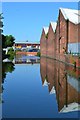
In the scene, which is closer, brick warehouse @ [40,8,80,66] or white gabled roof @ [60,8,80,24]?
brick warehouse @ [40,8,80,66]

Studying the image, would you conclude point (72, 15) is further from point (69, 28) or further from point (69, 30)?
point (69, 30)

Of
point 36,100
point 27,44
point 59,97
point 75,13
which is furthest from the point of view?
point 27,44

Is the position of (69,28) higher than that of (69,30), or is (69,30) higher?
(69,28)

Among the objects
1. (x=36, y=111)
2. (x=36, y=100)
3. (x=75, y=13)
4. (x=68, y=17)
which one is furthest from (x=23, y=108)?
(x=75, y=13)

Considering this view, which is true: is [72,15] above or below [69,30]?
above

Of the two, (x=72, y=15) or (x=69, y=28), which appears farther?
(x=72, y=15)

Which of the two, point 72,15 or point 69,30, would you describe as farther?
point 72,15

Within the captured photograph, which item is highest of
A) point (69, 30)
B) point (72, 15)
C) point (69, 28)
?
point (72, 15)

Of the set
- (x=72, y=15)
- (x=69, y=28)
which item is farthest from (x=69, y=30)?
(x=72, y=15)

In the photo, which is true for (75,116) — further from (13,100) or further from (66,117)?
(13,100)

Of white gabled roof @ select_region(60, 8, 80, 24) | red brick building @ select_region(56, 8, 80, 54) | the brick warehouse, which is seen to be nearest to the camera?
the brick warehouse

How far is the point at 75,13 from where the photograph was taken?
4597 cm

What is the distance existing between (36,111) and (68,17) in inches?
1354

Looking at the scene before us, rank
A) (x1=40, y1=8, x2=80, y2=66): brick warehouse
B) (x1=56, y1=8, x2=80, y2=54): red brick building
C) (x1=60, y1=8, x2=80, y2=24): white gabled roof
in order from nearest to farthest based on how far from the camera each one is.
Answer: (x1=40, y1=8, x2=80, y2=66): brick warehouse → (x1=56, y1=8, x2=80, y2=54): red brick building → (x1=60, y1=8, x2=80, y2=24): white gabled roof
